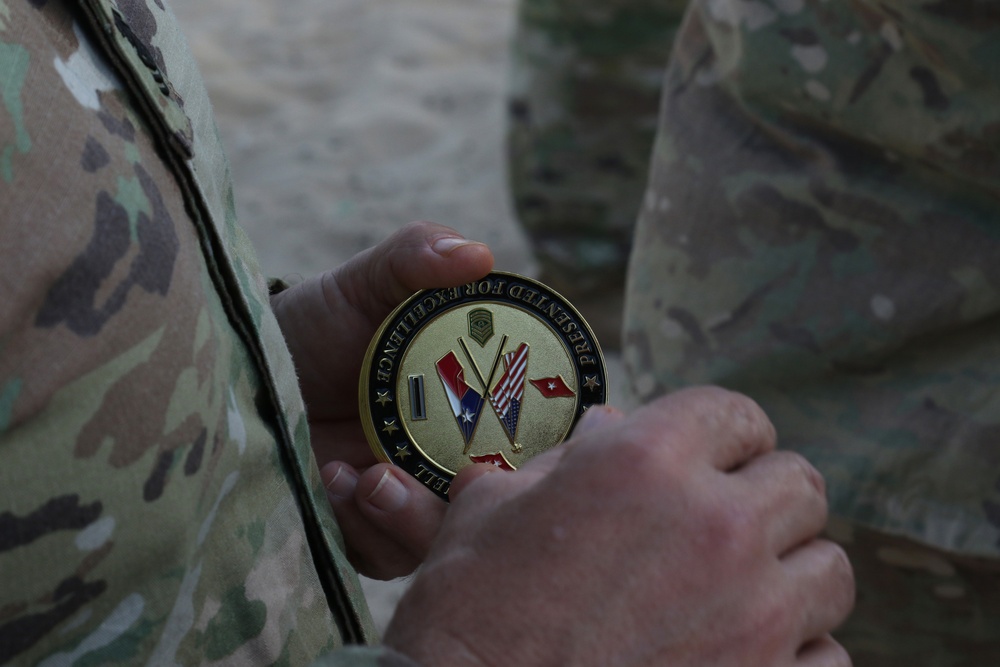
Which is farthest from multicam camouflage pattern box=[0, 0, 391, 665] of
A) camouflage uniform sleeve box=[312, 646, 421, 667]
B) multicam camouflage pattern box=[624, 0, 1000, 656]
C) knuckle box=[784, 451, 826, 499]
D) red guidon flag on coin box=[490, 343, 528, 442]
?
multicam camouflage pattern box=[624, 0, 1000, 656]

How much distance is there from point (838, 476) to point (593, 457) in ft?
3.24

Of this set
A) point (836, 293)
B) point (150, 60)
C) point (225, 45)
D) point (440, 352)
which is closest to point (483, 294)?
point (440, 352)

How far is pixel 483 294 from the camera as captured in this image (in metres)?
1.13

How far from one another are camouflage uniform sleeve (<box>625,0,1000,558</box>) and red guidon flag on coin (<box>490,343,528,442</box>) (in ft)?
2.44

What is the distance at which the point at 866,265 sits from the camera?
1.61 m

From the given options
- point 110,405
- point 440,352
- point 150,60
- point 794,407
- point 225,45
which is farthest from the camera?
point 225,45

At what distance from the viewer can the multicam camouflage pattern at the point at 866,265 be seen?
1.50 meters

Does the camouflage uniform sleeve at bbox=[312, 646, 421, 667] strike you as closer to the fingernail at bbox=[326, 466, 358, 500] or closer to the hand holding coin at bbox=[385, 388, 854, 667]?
the hand holding coin at bbox=[385, 388, 854, 667]

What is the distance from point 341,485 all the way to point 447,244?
27 centimetres

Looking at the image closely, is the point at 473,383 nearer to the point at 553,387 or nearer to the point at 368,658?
the point at 553,387

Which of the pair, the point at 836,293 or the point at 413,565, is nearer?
the point at 413,565

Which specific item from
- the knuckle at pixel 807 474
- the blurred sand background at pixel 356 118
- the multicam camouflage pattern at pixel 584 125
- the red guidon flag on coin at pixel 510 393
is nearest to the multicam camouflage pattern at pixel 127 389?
the red guidon flag on coin at pixel 510 393

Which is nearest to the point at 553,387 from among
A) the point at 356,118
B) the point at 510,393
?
the point at 510,393

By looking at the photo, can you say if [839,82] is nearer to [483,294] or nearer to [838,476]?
[838,476]
